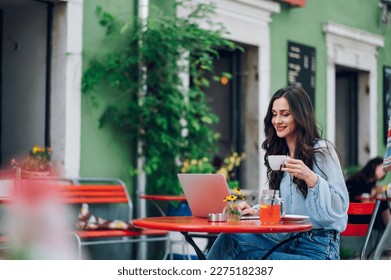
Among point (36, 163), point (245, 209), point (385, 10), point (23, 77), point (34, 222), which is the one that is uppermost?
point (385, 10)

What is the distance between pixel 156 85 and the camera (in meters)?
7.24

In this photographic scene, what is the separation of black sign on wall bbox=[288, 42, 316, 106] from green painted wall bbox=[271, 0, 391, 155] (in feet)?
0.25

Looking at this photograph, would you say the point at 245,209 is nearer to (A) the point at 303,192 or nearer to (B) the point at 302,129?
(A) the point at 303,192

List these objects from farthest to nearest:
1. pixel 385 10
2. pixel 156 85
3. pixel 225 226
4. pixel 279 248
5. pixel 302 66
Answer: pixel 385 10 → pixel 302 66 → pixel 156 85 → pixel 279 248 → pixel 225 226

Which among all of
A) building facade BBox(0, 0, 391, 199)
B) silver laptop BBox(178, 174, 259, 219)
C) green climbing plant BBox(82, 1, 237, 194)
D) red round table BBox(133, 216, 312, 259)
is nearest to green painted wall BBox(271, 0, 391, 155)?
building facade BBox(0, 0, 391, 199)

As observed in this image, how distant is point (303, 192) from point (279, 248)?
1.04 ft

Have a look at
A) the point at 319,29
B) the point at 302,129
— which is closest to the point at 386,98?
the point at 319,29

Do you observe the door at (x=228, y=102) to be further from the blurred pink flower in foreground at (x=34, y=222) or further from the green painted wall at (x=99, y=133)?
the blurred pink flower in foreground at (x=34, y=222)

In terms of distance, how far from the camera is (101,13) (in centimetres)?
707

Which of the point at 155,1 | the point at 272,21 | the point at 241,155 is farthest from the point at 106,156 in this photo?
the point at 272,21

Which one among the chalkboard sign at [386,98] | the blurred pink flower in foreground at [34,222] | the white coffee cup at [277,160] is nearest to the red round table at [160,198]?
the blurred pink flower in foreground at [34,222]

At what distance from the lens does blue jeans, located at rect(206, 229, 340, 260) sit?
157 inches

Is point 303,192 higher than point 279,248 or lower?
higher
